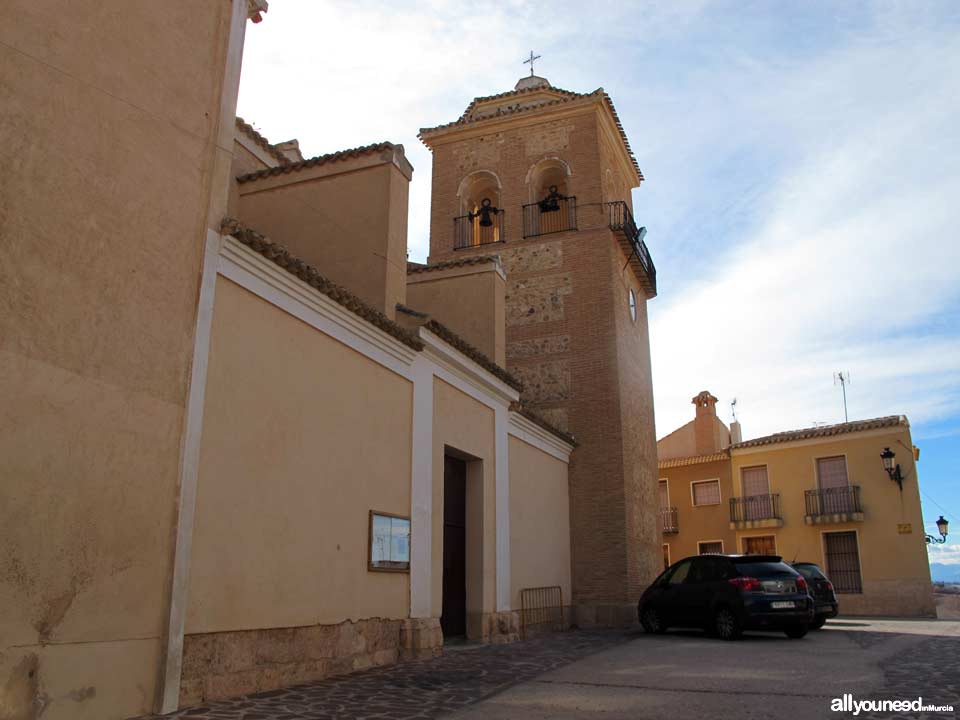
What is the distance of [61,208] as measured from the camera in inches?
208

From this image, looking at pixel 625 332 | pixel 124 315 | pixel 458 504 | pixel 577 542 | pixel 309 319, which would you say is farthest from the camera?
pixel 625 332

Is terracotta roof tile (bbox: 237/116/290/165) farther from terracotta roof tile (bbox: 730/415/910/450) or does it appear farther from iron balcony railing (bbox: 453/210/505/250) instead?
terracotta roof tile (bbox: 730/415/910/450)

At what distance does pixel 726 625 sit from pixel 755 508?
55.5 ft

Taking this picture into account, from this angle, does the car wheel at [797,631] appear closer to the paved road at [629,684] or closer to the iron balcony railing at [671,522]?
the paved road at [629,684]

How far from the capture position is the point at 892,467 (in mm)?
24172

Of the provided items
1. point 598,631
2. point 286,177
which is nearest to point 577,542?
point 598,631

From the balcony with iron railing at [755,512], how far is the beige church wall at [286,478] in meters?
20.3

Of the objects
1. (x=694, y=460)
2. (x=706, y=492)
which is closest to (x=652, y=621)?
(x=706, y=492)

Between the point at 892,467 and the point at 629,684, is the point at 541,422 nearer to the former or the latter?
the point at 629,684

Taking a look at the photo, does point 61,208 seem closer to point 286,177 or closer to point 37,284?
point 37,284

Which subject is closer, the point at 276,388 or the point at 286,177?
Result: the point at 276,388

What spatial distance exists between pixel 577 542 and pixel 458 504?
190 inches

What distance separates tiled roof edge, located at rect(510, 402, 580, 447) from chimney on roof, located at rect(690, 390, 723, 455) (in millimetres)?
16493

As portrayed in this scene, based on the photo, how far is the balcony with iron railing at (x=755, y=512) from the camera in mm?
26517
